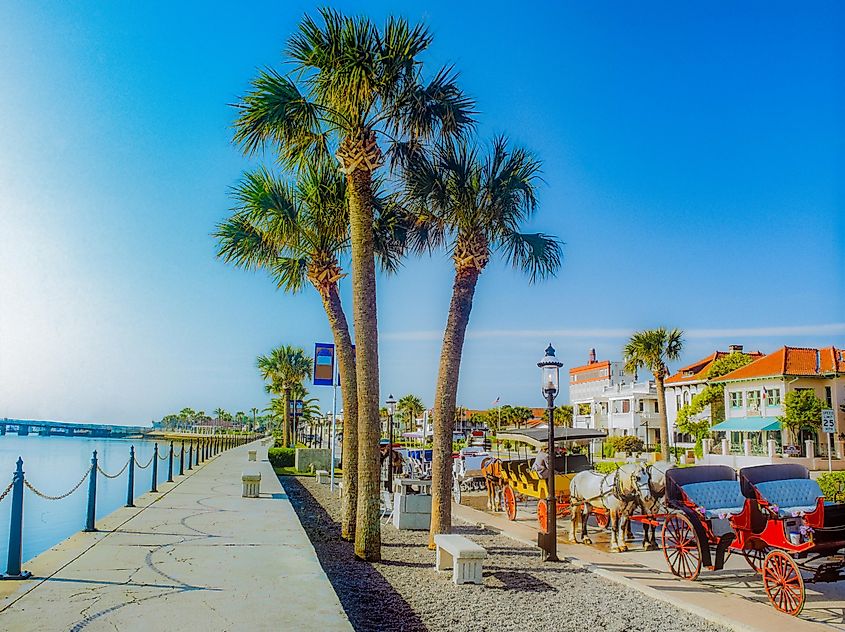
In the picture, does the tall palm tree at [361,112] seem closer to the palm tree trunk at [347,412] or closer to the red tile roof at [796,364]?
the palm tree trunk at [347,412]

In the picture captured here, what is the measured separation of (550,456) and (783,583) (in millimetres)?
3846

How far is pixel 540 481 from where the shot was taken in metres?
14.0

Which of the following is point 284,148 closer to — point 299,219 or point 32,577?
point 299,219

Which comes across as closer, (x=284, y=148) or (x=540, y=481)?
(x=284, y=148)

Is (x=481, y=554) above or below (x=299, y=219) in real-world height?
below

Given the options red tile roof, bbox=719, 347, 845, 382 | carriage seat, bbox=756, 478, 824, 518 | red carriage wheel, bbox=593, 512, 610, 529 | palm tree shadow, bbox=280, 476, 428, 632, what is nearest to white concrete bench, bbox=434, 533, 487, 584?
palm tree shadow, bbox=280, 476, 428, 632

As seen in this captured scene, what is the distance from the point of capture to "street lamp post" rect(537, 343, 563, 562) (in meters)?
10.7

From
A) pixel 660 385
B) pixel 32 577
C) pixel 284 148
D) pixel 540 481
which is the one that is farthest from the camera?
pixel 660 385

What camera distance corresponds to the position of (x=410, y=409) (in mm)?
96938

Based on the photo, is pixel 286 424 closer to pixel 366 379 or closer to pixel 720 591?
pixel 366 379

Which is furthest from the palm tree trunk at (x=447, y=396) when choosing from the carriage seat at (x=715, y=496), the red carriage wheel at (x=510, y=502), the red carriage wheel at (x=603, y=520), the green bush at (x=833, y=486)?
the green bush at (x=833, y=486)

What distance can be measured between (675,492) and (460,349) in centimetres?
375

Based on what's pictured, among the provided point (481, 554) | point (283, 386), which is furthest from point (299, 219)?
point (283, 386)

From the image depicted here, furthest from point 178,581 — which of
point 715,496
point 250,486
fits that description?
point 250,486
